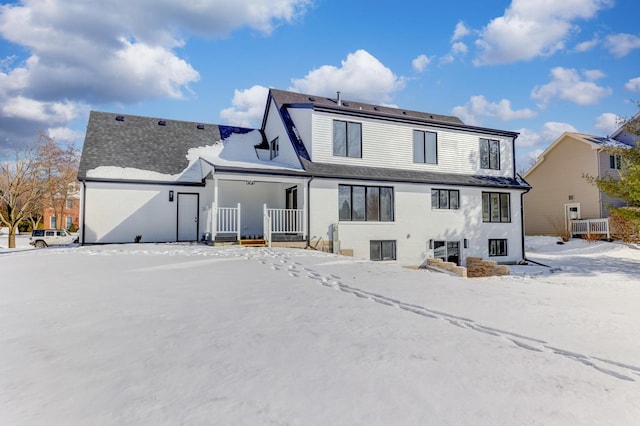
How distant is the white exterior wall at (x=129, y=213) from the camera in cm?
1505

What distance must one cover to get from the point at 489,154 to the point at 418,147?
418cm

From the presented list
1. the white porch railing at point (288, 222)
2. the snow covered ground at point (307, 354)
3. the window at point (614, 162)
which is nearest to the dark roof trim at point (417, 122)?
the white porch railing at point (288, 222)

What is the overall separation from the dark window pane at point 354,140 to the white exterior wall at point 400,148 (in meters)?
0.17

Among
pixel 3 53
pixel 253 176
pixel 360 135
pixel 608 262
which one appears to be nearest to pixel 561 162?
pixel 608 262

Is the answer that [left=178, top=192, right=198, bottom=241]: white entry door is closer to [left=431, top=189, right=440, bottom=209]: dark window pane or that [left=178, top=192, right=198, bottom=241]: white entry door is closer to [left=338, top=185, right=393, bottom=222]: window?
[left=338, top=185, right=393, bottom=222]: window

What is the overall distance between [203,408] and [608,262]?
20.2 metres

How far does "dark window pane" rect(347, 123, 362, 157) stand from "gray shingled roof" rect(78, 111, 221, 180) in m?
6.91

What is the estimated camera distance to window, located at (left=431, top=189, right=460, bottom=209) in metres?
16.8

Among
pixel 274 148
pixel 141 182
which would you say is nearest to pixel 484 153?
pixel 274 148

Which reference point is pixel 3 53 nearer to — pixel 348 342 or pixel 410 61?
pixel 410 61

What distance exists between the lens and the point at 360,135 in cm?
1602

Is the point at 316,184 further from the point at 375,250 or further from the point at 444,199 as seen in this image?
the point at 444,199

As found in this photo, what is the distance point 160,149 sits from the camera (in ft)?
56.5

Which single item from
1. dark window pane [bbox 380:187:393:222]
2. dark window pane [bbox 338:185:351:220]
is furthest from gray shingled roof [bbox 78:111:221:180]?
dark window pane [bbox 380:187:393:222]
